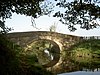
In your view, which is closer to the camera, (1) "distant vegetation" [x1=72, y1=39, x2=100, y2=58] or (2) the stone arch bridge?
(1) "distant vegetation" [x1=72, y1=39, x2=100, y2=58]

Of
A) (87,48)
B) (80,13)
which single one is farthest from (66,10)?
(87,48)

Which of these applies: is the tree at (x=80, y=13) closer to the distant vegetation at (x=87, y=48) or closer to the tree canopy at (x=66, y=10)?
the tree canopy at (x=66, y=10)

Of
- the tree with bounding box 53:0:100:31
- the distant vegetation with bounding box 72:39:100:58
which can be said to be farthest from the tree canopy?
the distant vegetation with bounding box 72:39:100:58

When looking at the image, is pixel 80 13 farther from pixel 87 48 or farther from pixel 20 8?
pixel 87 48

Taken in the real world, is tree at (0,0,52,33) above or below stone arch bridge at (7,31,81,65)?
above

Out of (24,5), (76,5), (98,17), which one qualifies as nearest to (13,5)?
(24,5)

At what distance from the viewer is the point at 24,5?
26.2ft

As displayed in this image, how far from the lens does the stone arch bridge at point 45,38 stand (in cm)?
2738

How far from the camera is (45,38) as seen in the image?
92.4 feet

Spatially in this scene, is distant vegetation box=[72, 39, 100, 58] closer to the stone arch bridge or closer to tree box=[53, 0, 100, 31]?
the stone arch bridge

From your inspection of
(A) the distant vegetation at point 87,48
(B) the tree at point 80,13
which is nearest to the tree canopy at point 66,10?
(B) the tree at point 80,13

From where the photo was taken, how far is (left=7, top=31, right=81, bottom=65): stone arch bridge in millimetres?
27375

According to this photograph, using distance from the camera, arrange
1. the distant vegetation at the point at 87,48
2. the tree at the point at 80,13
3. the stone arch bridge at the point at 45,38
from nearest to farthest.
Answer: the tree at the point at 80,13 < the distant vegetation at the point at 87,48 < the stone arch bridge at the point at 45,38

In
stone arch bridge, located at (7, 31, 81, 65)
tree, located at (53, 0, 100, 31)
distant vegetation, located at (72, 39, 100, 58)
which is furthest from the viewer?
stone arch bridge, located at (7, 31, 81, 65)
